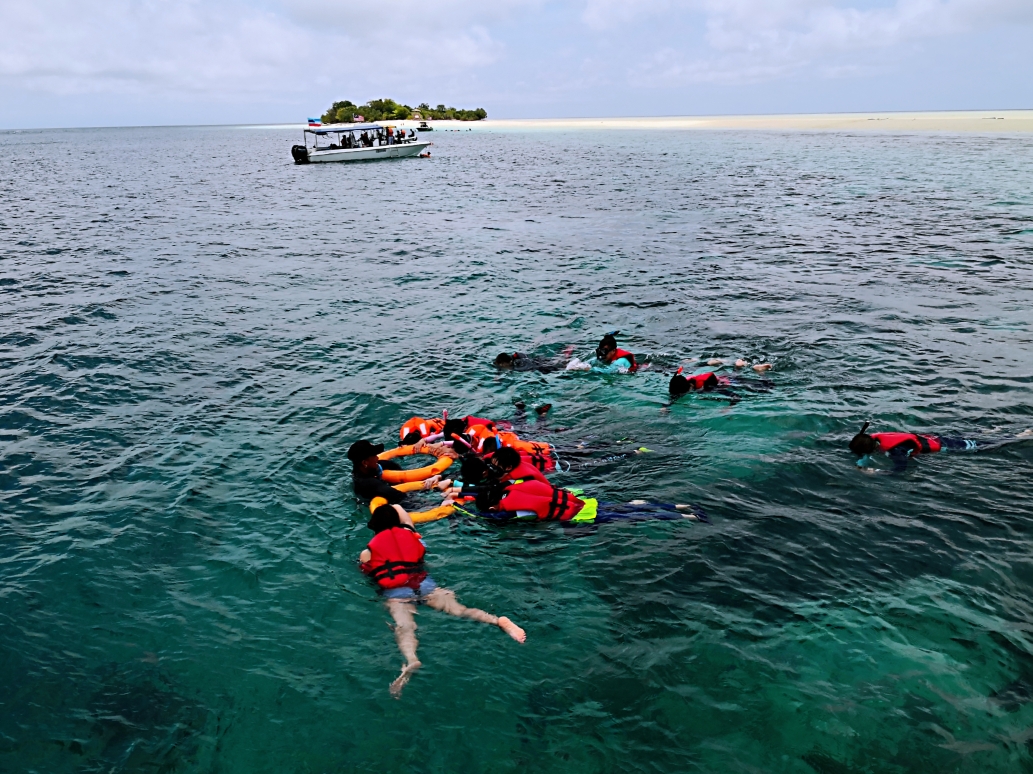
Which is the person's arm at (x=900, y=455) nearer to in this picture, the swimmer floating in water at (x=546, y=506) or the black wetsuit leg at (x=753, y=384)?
the black wetsuit leg at (x=753, y=384)

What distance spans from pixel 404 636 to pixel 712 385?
9.03 m

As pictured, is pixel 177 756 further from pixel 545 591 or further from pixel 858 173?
pixel 858 173

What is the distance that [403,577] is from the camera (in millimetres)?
8664

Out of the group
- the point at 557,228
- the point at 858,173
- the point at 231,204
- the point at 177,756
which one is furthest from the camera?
the point at 858,173

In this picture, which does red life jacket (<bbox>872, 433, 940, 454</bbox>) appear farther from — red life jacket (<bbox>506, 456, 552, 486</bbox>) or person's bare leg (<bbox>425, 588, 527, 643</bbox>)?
person's bare leg (<bbox>425, 588, 527, 643</bbox>)

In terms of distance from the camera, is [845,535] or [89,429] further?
[89,429]

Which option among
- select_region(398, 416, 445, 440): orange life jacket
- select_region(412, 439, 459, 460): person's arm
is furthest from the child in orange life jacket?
select_region(398, 416, 445, 440): orange life jacket

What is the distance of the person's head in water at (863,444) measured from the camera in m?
11.2

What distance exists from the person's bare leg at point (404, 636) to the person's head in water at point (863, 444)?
780 cm

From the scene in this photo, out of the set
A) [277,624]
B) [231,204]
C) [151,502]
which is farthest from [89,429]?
[231,204]

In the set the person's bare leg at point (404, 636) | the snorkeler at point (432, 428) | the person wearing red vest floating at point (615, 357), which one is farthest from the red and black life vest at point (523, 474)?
the person wearing red vest floating at point (615, 357)

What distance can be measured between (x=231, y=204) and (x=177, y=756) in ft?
157

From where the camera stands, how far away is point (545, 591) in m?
8.67

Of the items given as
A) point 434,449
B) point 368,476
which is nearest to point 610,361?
point 434,449
